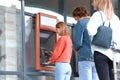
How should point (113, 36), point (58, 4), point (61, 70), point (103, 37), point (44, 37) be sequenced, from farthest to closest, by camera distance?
point (58, 4)
point (44, 37)
point (61, 70)
point (113, 36)
point (103, 37)

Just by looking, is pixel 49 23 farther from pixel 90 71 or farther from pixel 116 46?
pixel 116 46

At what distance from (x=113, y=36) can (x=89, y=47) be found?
1.58 m

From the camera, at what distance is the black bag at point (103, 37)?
479 cm

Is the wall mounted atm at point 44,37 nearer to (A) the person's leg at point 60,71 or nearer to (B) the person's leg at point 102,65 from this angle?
(A) the person's leg at point 60,71

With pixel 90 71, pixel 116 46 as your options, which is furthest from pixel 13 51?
pixel 116 46

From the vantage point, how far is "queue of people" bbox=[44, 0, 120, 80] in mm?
4762

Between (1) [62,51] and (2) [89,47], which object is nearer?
(2) [89,47]

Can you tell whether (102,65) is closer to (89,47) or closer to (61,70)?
(89,47)

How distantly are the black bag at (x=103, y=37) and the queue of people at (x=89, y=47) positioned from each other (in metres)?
0.05

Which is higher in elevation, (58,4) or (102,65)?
(58,4)

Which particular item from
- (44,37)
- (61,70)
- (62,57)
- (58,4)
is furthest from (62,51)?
(58,4)

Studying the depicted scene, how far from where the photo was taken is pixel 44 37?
26.4 ft

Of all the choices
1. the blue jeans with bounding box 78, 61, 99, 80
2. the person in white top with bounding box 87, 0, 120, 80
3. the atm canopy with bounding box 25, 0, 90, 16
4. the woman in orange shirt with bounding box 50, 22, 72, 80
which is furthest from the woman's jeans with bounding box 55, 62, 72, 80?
the person in white top with bounding box 87, 0, 120, 80

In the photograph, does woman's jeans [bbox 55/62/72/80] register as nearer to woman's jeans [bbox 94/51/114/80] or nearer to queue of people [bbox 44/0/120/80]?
queue of people [bbox 44/0/120/80]
